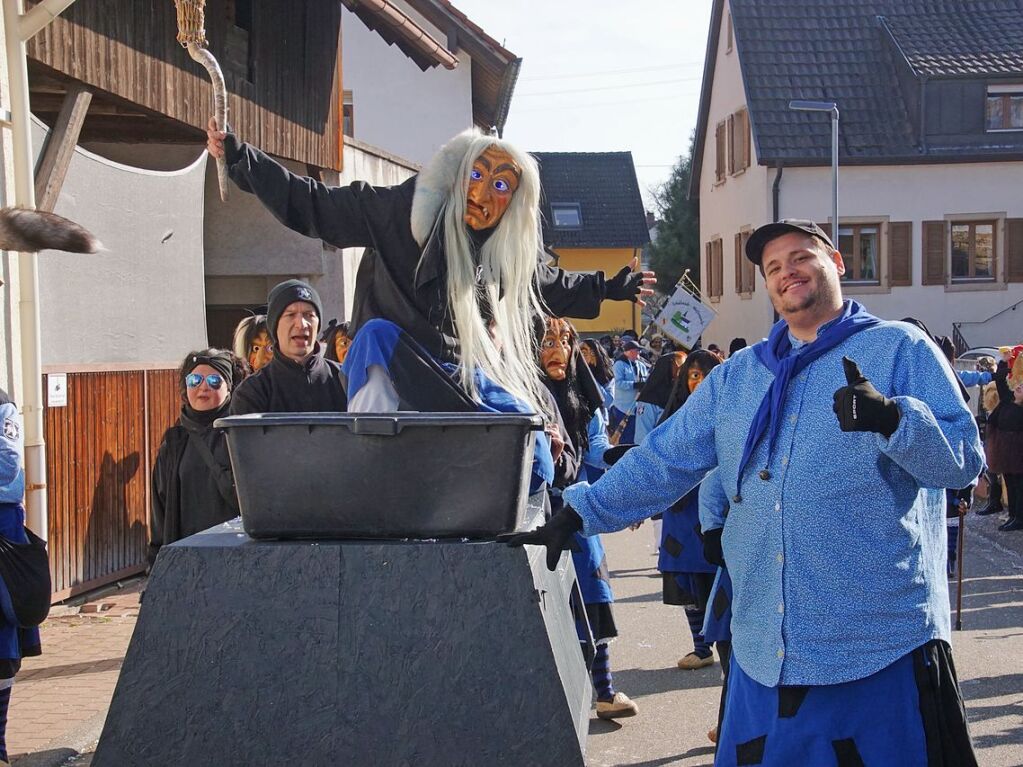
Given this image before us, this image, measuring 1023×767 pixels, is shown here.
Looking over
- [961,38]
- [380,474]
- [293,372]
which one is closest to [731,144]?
[961,38]

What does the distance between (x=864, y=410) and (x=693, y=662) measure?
4.44 metres

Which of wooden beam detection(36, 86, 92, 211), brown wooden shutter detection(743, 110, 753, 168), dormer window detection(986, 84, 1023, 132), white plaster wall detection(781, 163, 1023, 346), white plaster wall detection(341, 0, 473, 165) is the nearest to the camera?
wooden beam detection(36, 86, 92, 211)

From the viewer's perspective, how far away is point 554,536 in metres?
2.92

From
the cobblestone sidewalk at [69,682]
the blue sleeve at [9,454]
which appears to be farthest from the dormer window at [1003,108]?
the blue sleeve at [9,454]

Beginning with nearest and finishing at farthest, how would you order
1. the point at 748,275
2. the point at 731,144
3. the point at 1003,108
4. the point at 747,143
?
1. the point at 1003,108
2. the point at 747,143
3. the point at 748,275
4. the point at 731,144

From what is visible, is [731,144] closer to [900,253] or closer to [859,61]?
[859,61]

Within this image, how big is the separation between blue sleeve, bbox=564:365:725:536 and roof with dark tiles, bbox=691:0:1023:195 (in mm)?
25354

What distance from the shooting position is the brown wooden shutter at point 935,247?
28.1 meters

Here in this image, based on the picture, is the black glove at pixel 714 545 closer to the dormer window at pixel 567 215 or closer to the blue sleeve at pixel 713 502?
the blue sleeve at pixel 713 502

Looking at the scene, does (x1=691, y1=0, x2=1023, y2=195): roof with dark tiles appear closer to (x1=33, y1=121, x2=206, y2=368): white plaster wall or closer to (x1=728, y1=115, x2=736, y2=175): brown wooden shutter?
(x1=728, y1=115, x2=736, y2=175): brown wooden shutter

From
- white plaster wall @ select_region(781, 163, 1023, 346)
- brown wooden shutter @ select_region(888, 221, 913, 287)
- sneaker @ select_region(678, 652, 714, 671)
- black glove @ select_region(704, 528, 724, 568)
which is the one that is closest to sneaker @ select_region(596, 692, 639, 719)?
sneaker @ select_region(678, 652, 714, 671)

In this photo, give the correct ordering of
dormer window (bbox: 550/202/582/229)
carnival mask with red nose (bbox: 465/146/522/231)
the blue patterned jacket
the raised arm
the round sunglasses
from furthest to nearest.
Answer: dormer window (bbox: 550/202/582/229) → the round sunglasses → carnival mask with red nose (bbox: 465/146/522/231) → the raised arm → the blue patterned jacket

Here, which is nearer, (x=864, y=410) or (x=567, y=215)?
(x=864, y=410)

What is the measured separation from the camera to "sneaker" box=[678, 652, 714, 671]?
6.91 meters
